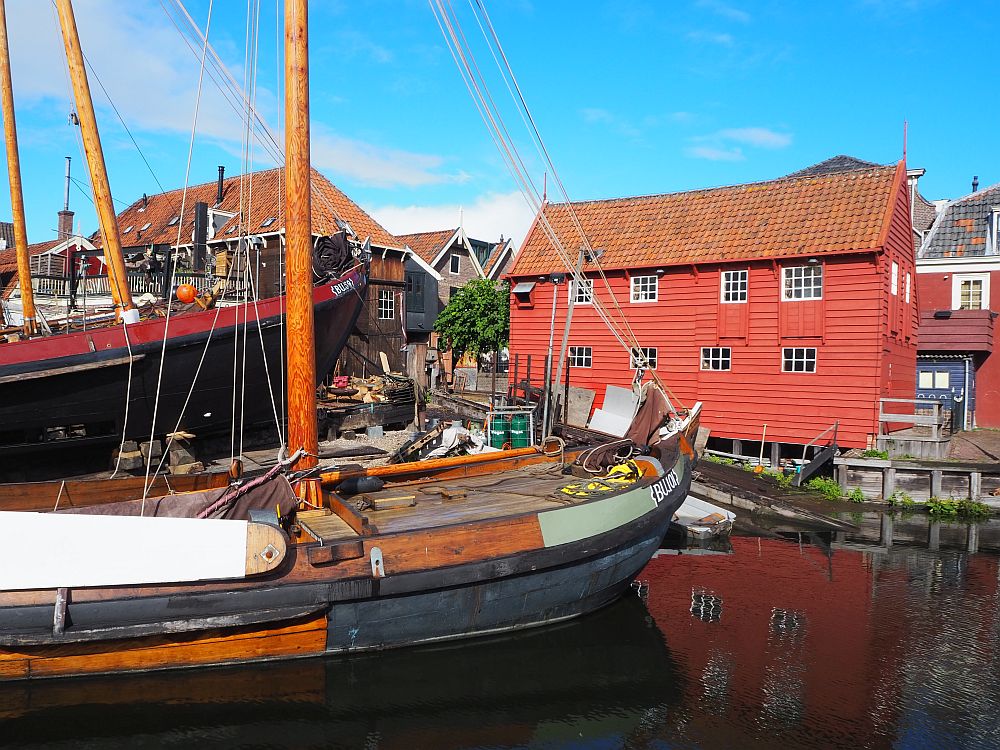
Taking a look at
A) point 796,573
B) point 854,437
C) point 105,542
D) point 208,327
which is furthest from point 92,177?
point 854,437

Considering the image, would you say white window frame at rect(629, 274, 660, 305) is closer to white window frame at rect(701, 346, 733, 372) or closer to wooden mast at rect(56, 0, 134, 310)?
white window frame at rect(701, 346, 733, 372)

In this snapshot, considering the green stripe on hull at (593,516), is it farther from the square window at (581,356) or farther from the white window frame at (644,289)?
the square window at (581,356)

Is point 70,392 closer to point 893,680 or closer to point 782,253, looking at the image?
point 893,680

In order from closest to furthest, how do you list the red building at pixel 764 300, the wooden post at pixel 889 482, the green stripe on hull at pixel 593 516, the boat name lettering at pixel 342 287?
the green stripe on hull at pixel 593 516, the boat name lettering at pixel 342 287, the wooden post at pixel 889 482, the red building at pixel 764 300

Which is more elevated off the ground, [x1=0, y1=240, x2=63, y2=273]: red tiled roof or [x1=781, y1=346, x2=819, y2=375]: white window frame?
[x1=0, y1=240, x2=63, y2=273]: red tiled roof

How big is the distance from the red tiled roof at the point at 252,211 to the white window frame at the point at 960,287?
2051 centimetres

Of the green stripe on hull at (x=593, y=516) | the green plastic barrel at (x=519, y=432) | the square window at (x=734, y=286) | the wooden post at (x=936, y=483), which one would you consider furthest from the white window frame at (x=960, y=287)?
the green stripe on hull at (x=593, y=516)

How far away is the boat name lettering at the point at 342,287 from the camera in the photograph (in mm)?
16625

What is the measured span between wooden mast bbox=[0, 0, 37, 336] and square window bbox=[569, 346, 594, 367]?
1497 centimetres

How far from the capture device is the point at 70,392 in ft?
41.4

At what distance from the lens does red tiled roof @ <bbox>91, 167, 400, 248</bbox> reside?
83.6 ft

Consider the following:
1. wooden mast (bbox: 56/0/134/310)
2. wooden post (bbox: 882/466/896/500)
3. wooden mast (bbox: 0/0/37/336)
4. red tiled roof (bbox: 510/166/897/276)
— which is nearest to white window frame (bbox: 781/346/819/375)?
red tiled roof (bbox: 510/166/897/276)

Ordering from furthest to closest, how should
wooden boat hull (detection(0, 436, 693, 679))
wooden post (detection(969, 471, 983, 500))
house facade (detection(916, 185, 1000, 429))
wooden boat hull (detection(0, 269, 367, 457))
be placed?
1. house facade (detection(916, 185, 1000, 429))
2. wooden post (detection(969, 471, 983, 500))
3. wooden boat hull (detection(0, 269, 367, 457))
4. wooden boat hull (detection(0, 436, 693, 679))

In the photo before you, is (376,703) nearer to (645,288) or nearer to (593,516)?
(593,516)
